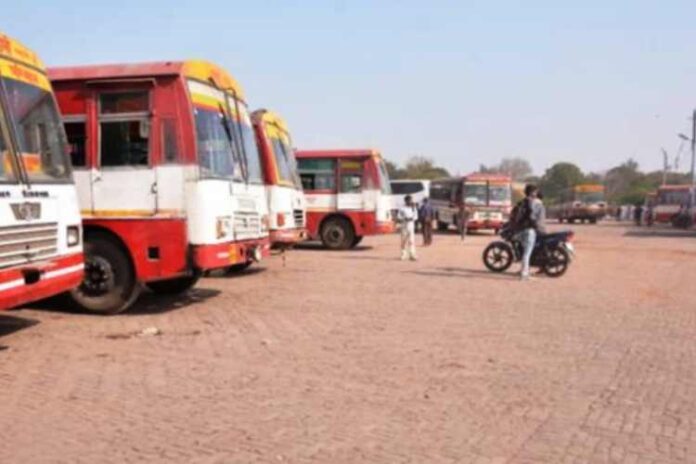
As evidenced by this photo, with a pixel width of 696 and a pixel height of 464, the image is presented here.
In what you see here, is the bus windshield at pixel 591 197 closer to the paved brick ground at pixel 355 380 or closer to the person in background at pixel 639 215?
the person in background at pixel 639 215

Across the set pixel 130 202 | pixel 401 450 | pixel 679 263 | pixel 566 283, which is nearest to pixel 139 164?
pixel 130 202

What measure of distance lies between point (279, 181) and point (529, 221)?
17.1 ft

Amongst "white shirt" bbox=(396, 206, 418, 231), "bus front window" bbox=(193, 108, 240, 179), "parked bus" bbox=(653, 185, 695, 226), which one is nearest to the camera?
"bus front window" bbox=(193, 108, 240, 179)

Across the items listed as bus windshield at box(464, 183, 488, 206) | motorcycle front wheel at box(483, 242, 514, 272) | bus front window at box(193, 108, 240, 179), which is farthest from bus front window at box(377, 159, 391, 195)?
bus front window at box(193, 108, 240, 179)

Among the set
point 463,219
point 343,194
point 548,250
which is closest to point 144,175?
point 548,250

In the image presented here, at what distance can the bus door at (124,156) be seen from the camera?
31.8 feet

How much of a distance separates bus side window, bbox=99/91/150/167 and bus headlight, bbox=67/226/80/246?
1441mm

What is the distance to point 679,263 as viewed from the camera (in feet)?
65.5

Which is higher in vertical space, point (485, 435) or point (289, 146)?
point (289, 146)

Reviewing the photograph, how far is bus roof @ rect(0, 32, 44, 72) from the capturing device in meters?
7.88

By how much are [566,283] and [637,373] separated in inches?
296

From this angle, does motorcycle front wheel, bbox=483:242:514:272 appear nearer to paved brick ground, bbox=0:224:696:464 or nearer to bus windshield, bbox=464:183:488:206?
paved brick ground, bbox=0:224:696:464

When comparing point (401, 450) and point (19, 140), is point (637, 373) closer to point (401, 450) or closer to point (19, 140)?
point (401, 450)

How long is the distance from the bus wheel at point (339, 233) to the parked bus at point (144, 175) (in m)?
13.2
